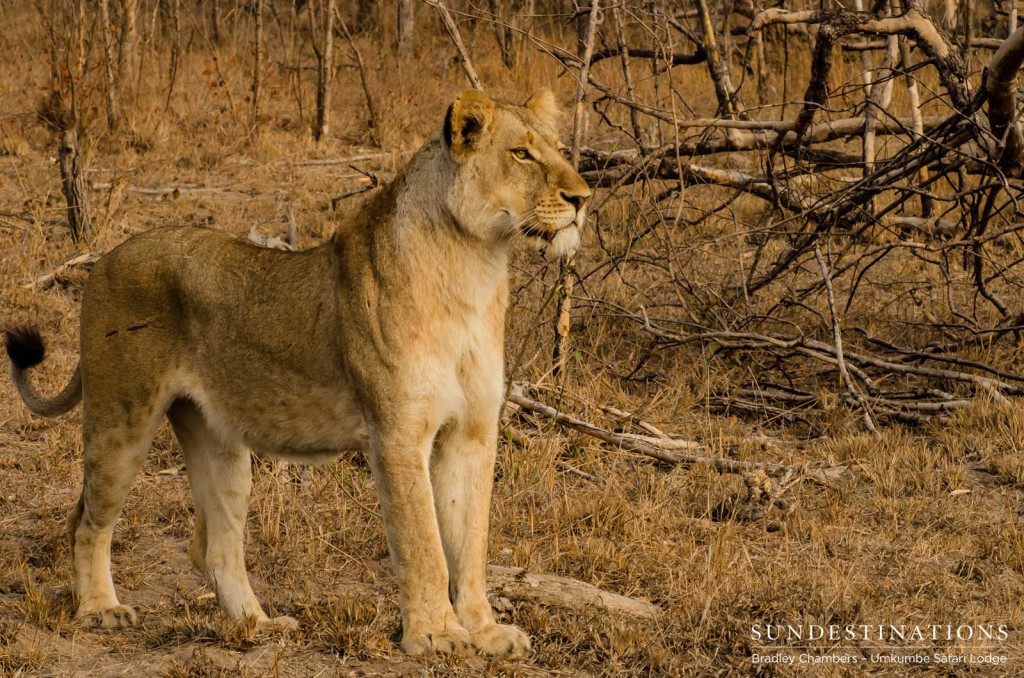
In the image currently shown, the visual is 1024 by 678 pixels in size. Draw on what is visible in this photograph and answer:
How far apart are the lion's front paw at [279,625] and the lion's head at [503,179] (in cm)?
137

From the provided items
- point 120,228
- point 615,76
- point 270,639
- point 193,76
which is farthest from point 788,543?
point 193,76

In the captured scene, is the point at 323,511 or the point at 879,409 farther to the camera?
the point at 879,409

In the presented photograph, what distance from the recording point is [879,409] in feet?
19.9

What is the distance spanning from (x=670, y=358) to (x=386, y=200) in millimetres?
3158

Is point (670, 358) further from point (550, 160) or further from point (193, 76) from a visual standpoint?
point (193, 76)

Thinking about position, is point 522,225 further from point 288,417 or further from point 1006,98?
point 1006,98

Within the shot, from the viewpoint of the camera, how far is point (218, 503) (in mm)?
4215

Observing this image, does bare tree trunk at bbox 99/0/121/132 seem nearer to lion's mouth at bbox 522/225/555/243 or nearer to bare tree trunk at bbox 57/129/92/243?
bare tree trunk at bbox 57/129/92/243

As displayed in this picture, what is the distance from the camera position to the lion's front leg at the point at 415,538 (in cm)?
358

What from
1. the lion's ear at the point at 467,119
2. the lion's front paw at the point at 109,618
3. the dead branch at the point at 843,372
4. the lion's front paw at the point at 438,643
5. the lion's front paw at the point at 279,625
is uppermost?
the lion's ear at the point at 467,119

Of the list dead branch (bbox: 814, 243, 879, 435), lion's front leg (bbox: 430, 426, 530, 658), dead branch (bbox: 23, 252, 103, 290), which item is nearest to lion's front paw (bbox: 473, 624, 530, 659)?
lion's front leg (bbox: 430, 426, 530, 658)

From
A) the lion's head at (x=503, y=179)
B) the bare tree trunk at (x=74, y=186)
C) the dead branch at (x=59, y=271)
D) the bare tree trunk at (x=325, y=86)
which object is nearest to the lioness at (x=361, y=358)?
the lion's head at (x=503, y=179)

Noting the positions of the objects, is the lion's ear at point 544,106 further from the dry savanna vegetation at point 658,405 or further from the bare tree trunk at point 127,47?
the bare tree trunk at point 127,47

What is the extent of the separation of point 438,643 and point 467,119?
1.51 m
